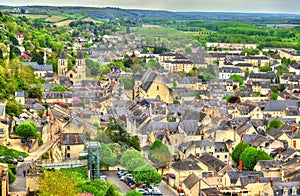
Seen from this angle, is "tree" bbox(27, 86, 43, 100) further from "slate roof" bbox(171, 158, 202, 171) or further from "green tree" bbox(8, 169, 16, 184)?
"green tree" bbox(8, 169, 16, 184)

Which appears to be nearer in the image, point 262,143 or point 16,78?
point 262,143

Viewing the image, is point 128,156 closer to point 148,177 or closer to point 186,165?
point 148,177

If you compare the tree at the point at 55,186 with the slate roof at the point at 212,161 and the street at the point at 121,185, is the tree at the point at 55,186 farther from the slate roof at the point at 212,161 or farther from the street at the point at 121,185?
the slate roof at the point at 212,161

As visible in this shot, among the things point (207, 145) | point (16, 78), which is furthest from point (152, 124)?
point (16, 78)

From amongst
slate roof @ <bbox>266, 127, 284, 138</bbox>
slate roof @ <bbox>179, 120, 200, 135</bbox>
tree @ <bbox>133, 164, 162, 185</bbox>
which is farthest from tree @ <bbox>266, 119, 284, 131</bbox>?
tree @ <bbox>133, 164, 162, 185</bbox>

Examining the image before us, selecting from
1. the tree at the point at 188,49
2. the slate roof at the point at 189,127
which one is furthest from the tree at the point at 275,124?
the tree at the point at 188,49

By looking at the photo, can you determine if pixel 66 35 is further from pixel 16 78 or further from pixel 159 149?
pixel 159 149
